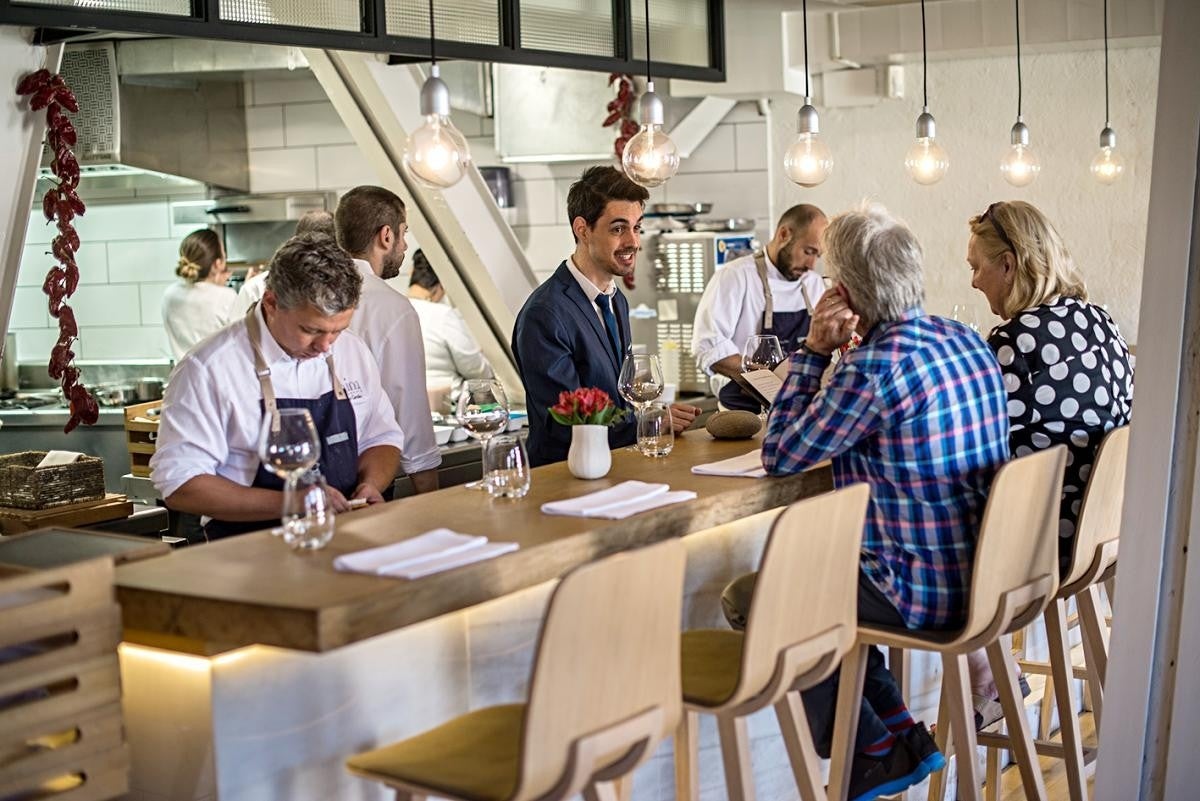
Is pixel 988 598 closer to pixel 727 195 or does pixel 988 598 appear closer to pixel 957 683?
pixel 957 683

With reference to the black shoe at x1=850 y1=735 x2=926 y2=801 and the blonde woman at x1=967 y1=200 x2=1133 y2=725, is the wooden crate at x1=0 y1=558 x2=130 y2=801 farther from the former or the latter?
the blonde woman at x1=967 y1=200 x2=1133 y2=725

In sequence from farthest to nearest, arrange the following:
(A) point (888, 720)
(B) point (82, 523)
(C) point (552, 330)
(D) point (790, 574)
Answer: (B) point (82, 523), (C) point (552, 330), (A) point (888, 720), (D) point (790, 574)

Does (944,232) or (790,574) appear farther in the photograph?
(944,232)

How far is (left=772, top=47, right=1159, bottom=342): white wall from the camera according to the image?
848 cm

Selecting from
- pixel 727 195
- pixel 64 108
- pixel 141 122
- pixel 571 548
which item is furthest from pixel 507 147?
pixel 571 548

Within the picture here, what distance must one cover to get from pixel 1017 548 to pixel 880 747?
625mm

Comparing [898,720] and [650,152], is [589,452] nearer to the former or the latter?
[898,720]

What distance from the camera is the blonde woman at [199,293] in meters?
8.23

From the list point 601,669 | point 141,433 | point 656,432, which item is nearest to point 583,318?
point 656,432

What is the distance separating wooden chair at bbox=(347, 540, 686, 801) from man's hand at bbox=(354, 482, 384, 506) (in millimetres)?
1196

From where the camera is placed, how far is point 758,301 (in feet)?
21.1

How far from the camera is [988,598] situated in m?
3.52

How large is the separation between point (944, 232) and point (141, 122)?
4.50m

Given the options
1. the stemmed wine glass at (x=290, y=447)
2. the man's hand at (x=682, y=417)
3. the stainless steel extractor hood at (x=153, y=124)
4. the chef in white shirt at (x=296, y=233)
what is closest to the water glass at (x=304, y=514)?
the stemmed wine glass at (x=290, y=447)
